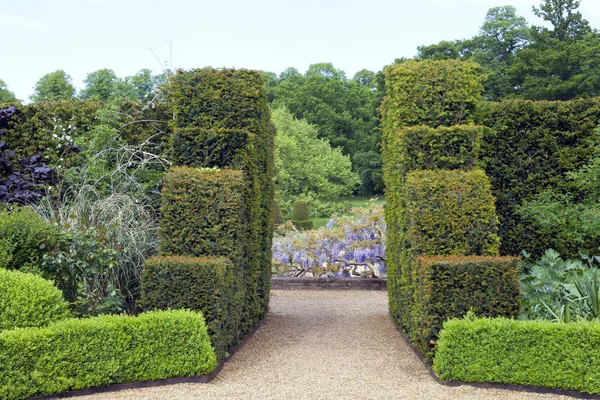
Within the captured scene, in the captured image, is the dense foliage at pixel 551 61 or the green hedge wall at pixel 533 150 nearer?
the green hedge wall at pixel 533 150

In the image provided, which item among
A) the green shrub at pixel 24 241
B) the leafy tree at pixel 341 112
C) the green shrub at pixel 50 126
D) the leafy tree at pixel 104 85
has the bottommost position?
the green shrub at pixel 24 241

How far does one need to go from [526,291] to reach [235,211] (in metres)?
3.24

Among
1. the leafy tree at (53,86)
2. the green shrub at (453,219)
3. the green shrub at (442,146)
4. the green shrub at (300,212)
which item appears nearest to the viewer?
the green shrub at (453,219)

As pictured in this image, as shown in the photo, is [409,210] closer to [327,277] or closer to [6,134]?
[327,277]

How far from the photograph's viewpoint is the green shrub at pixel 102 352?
4777 mm

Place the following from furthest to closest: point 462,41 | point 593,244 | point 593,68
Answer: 1. point 462,41
2. point 593,68
3. point 593,244

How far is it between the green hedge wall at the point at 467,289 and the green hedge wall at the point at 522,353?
284 millimetres

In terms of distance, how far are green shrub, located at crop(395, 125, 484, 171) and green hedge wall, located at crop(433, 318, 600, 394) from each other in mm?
1991

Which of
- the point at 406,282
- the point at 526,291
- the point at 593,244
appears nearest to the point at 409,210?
the point at 406,282

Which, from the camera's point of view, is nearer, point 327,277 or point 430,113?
point 430,113

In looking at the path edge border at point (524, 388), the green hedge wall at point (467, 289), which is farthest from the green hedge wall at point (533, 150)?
the path edge border at point (524, 388)

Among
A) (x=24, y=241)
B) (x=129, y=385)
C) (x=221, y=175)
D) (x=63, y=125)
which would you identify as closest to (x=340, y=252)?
(x=63, y=125)

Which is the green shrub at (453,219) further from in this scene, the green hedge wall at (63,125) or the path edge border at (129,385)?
the green hedge wall at (63,125)

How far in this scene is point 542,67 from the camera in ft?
92.2
